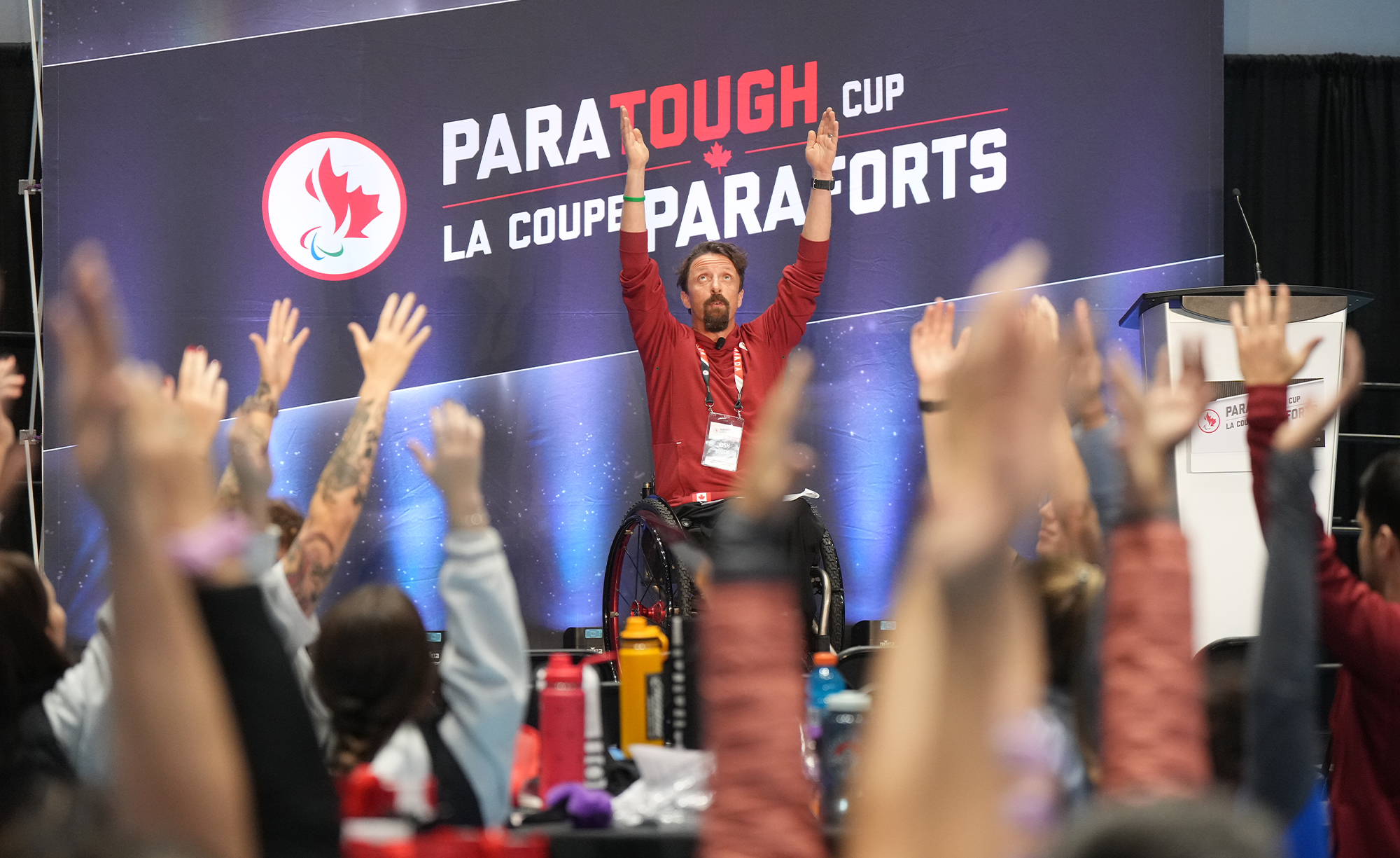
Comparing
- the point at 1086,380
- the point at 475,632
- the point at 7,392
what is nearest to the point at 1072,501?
the point at 1086,380

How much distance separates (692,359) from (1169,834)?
4.04 metres

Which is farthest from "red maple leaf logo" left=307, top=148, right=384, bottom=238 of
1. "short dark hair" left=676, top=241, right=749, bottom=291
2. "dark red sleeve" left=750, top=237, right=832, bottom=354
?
"dark red sleeve" left=750, top=237, right=832, bottom=354

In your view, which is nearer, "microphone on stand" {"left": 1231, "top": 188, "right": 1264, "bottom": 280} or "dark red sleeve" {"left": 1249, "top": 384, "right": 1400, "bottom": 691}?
"dark red sleeve" {"left": 1249, "top": 384, "right": 1400, "bottom": 691}

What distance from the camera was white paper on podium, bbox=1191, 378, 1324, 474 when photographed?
12.9 feet

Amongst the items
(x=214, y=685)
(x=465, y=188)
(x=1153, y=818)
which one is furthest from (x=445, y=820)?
(x=465, y=188)

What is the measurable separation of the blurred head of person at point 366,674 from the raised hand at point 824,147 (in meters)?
3.46

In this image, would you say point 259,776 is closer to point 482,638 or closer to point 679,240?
point 482,638

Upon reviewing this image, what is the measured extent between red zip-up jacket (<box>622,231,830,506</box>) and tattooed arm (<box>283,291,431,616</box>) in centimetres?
269

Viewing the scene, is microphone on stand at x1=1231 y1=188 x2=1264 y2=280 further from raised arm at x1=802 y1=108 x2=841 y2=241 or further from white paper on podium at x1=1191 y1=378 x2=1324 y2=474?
raised arm at x1=802 y1=108 x2=841 y2=241

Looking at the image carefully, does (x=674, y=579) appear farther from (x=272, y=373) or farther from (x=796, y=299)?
(x=272, y=373)

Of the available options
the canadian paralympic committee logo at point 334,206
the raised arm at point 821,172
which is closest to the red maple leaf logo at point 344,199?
the canadian paralympic committee logo at point 334,206

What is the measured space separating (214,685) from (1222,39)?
502 centimetres

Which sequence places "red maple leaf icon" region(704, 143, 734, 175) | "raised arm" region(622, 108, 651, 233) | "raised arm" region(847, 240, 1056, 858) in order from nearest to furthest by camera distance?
"raised arm" region(847, 240, 1056, 858) → "raised arm" region(622, 108, 651, 233) → "red maple leaf icon" region(704, 143, 734, 175)

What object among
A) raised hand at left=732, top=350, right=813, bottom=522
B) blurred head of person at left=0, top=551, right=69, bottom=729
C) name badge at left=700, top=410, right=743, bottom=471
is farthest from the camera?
name badge at left=700, top=410, right=743, bottom=471
